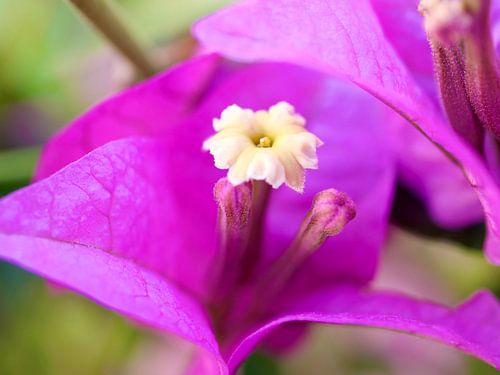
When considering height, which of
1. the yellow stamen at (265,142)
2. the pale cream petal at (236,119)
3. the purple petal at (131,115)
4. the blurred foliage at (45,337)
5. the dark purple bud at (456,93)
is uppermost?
the dark purple bud at (456,93)

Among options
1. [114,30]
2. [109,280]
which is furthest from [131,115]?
[109,280]

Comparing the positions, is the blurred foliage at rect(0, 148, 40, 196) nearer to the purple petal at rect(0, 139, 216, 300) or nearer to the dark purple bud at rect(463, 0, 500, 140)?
the purple petal at rect(0, 139, 216, 300)

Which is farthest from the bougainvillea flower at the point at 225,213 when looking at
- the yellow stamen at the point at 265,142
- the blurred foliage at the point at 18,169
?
the blurred foliage at the point at 18,169

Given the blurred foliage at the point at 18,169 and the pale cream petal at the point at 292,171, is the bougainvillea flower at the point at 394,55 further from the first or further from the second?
the blurred foliage at the point at 18,169

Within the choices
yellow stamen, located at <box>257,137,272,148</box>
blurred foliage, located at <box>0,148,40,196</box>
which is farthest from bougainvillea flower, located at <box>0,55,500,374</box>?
blurred foliage, located at <box>0,148,40,196</box>

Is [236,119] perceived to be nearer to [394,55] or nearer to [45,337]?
[394,55]

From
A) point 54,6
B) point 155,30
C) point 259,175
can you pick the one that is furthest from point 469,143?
point 54,6

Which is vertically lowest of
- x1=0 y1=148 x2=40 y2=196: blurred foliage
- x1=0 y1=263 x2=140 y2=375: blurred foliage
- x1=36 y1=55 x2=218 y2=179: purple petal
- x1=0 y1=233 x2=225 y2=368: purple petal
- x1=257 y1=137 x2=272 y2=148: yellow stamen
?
x1=0 y1=263 x2=140 y2=375: blurred foliage
